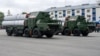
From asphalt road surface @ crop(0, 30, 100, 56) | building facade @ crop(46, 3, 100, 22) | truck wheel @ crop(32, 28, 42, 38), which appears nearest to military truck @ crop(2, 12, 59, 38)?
truck wheel @ crop(32, 28, 42, 38)

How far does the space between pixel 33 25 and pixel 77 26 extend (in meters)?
6.85

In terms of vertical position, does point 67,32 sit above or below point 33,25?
below

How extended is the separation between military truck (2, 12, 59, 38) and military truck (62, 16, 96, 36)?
17.1 ft

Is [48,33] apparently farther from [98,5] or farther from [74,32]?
[98,5]

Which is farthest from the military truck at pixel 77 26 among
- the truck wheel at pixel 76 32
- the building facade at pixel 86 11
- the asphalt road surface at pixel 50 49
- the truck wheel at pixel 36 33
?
the building facade at pixel 86 11

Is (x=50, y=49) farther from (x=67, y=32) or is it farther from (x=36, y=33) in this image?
(x=67, y=32)

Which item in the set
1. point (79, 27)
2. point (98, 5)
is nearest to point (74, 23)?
point (79, 27)

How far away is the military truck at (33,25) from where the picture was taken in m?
23.2

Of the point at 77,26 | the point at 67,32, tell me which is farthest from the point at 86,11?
the point at 77,26

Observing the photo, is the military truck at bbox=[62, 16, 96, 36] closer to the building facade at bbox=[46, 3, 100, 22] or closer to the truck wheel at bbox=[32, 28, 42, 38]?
the truck wheel at bbox=[32, 28, 42, 38]

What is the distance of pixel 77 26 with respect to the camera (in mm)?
29250

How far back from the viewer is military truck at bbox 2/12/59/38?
23250mm

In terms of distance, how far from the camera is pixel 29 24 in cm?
2528

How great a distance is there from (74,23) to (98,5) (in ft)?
185
